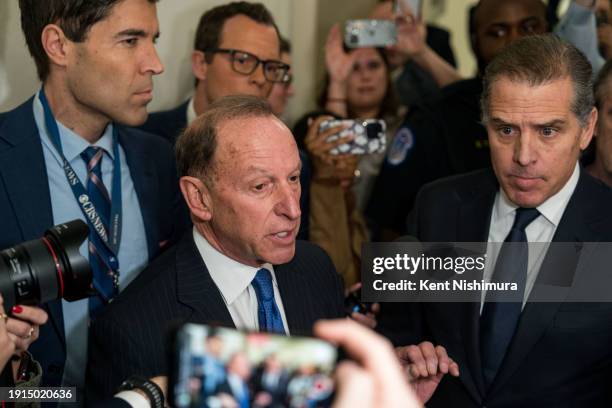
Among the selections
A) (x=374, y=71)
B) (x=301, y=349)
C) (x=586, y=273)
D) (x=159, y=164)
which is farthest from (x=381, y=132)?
(x=301, y=349)

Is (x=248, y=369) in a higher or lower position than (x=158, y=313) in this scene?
higher

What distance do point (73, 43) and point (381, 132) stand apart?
1228 mm

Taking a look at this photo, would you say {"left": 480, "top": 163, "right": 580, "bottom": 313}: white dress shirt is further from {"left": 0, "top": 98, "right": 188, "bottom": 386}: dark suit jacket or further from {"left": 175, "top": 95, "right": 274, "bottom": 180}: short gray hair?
{"left": 0, "top": 98, "right": 188, "bottom": 386}: dark suit jacket

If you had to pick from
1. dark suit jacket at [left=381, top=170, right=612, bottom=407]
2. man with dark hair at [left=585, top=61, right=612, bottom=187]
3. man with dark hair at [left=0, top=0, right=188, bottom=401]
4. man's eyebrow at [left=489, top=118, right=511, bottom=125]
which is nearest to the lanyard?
man with dark hair at [left=0, top=0, right=188, bottom=401]

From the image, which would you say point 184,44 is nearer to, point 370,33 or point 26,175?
point 370,33

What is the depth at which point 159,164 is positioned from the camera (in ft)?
8.35

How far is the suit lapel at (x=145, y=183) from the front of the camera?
7.91ft

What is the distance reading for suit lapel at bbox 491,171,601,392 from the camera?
2104 mm

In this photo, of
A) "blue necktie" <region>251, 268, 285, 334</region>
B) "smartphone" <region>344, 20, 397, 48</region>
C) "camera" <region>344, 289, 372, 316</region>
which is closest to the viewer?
"blue necktie" <region>251, 268, 285, 334</region>

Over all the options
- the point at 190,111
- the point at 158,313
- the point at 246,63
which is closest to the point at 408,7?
the point at 246,63

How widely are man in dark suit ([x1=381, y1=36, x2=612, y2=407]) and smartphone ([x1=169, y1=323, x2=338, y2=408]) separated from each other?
1.17 metres

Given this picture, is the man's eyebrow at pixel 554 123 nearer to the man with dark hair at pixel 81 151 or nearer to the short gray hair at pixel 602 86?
the short gray hair at pixel 602 86

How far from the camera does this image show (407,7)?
3.61m

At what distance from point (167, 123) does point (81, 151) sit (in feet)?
2.44
